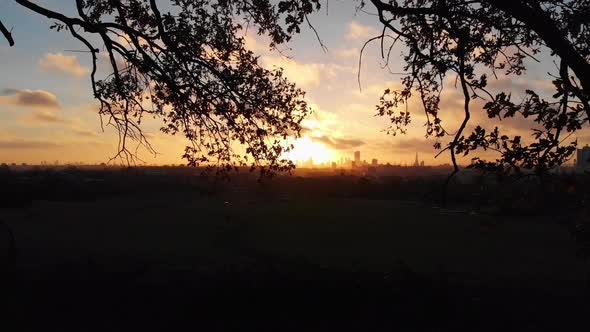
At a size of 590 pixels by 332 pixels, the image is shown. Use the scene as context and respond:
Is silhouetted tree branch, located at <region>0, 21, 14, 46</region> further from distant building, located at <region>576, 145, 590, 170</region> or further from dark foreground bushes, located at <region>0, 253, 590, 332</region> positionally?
distant building, located at <region>576, 145, 590, 170</region>

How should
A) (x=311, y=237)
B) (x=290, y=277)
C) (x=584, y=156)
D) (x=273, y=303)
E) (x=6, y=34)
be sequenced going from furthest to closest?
(x=311, y=237), (x=290, y=277), (x=273, y=303), (x=584, y=156), (x=6, y=34)

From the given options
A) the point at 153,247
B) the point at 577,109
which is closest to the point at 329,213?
the point at 153,247

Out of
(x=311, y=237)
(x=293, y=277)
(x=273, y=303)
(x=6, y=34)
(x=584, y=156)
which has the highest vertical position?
(x=6, y=34)

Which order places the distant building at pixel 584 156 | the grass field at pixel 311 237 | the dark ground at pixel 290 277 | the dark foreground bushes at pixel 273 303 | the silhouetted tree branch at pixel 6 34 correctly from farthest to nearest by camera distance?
1. the grass field at pixel 311 237
2. the dark ground at pixel 290 277
3. the dark foreground bushes at pixel 273 303
4. the silhouetted tree branch at pixel 6 34
5. the distant building at pixel 584 156

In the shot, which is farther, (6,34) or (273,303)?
(273,303)

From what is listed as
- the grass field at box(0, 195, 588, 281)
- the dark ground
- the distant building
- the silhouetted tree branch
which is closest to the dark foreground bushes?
the dark ground

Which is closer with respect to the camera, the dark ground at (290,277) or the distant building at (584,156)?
the distant building at (584,156)

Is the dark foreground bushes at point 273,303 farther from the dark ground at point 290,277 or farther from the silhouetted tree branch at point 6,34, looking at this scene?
the silhouetted tree branch at point 6,34

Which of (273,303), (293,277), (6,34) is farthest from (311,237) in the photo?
(6,34)

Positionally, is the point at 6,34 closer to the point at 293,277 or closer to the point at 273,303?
the point at 273,303

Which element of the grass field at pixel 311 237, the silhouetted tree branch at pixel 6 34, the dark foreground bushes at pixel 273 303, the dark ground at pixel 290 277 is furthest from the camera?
the grass field at pixel 311 237

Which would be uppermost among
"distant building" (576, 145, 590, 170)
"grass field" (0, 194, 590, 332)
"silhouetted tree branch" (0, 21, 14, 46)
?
"silhouetted tree branch" (0, 21, 14, 46)

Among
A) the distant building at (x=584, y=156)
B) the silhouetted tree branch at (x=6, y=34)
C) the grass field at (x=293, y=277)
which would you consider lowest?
the grass field at (x=293, y=277)

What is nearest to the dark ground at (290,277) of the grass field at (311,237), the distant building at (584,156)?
the grass field at (311,237)
